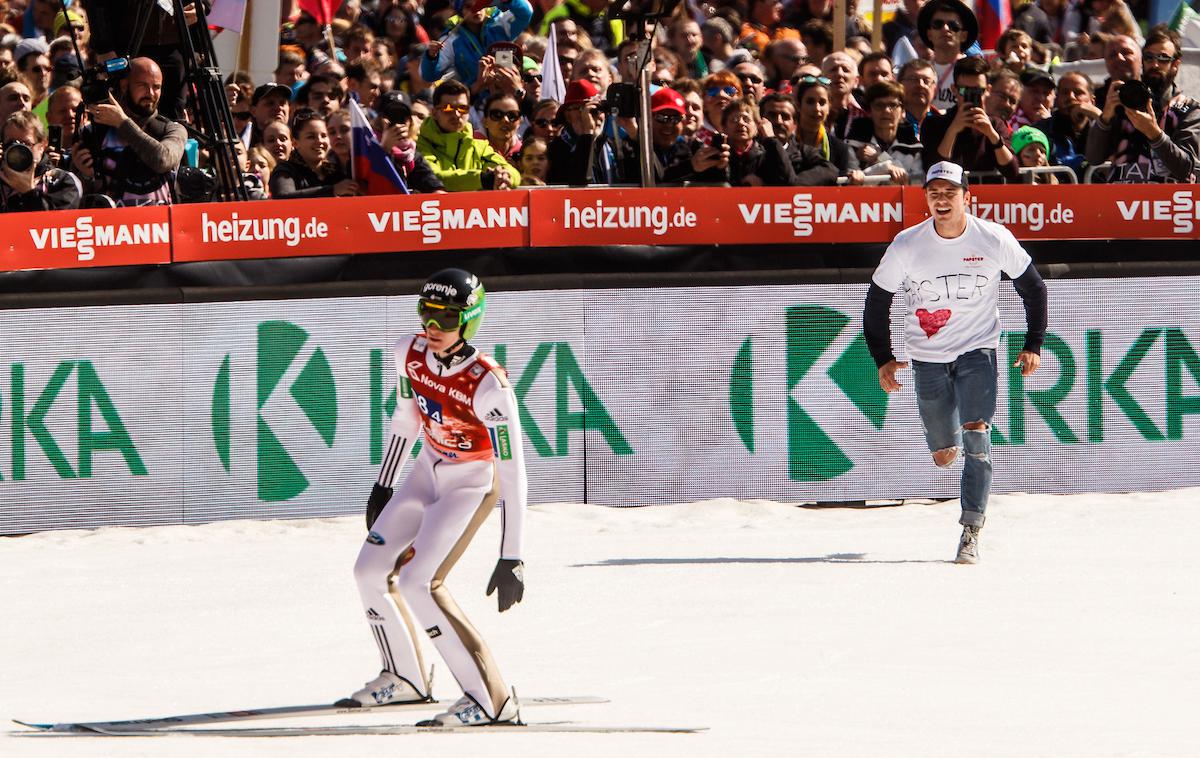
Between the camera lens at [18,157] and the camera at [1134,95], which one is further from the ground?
the camera at [1134,95]

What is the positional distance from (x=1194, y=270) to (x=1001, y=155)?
4.88ft

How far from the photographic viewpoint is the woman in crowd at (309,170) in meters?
13.2

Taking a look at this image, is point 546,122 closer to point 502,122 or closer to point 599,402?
point 502,122

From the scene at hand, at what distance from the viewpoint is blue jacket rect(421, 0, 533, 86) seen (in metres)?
16.4

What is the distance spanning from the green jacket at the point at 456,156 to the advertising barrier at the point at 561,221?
117 cm

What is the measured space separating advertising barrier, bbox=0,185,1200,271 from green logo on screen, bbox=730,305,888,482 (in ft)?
1.86

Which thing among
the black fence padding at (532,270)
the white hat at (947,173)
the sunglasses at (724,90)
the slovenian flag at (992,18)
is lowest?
the black fence padding at (532,270)

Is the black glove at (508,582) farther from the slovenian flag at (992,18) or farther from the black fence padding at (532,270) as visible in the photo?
the slovenian flag at (992,18)

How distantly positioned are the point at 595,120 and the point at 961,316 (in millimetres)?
4125

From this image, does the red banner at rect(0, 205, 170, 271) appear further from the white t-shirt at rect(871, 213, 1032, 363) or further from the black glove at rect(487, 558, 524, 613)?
the black glove at rect(487, 558, 524, 613)

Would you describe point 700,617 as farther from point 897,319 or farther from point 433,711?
point 897,319

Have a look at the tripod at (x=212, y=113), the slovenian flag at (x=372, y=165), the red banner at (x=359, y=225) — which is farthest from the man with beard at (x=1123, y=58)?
the tripod at (x=212, y=113)

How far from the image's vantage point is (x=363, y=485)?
12.4 m

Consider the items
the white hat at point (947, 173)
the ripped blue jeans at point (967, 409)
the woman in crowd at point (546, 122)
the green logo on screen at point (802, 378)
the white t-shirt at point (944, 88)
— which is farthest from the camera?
the white t-shirt at point (944, 88)
